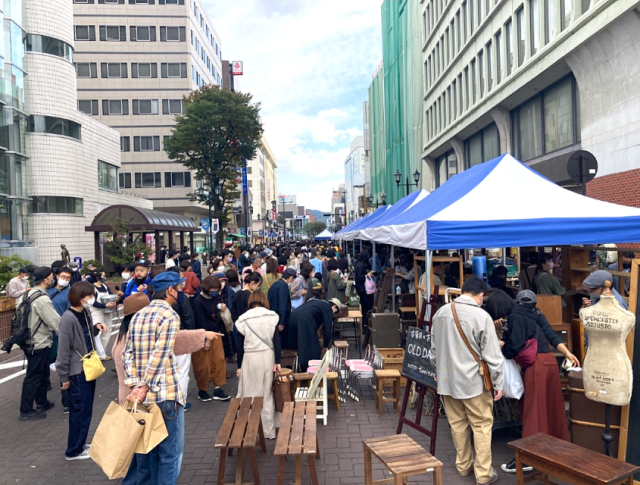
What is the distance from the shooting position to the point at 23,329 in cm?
650

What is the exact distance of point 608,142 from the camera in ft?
46.2

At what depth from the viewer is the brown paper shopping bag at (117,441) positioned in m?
3.52

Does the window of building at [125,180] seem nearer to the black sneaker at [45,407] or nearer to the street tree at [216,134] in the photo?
the street tree at [216,134]

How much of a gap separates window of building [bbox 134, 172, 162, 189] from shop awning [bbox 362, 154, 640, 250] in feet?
168

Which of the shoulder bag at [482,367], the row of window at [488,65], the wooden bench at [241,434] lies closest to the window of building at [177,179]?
the row of window at [488,65]

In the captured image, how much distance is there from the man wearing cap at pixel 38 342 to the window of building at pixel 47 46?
25432 millimetres

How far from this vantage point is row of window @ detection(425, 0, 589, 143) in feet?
60.8

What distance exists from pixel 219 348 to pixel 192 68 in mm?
52240

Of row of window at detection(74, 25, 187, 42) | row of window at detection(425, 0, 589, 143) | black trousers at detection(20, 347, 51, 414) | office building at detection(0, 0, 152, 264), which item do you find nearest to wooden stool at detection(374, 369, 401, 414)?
black trousers at detection(20, 347, 51, 414)

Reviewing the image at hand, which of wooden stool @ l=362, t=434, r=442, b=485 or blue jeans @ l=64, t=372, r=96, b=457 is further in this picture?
blue jeans @ l=64, t=372, r=96, b=457

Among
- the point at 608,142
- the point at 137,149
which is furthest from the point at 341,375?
the point at 137,149

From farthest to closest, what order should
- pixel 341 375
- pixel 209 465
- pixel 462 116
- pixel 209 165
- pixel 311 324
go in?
pixel 209 165, pixel 462 116, pixel 341 375, pixel 311 324, pixel 209 465

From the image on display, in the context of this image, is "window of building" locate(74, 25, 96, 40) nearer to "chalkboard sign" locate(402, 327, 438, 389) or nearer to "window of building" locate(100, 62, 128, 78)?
"window of building" locate(100, 62, 128, 78)

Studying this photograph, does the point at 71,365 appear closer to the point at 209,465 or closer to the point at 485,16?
the point at 209,465
